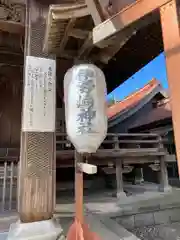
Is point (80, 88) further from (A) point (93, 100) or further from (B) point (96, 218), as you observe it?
(B) point (96, 218)

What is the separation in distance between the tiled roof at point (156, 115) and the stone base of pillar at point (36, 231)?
778 centimetres

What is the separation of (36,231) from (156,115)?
352 inches

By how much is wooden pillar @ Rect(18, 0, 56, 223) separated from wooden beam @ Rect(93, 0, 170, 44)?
144 centimetres

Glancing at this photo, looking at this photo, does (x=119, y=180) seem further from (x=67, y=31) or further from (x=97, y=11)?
(x=97, y=11)

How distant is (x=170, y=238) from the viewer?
521cm

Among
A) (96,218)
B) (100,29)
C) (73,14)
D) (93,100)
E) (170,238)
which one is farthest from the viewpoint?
(170,238)

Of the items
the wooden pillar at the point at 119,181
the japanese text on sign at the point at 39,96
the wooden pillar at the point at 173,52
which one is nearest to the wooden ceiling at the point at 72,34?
the japanese text on sign at the point at 39,96

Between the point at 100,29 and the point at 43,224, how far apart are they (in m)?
2.74

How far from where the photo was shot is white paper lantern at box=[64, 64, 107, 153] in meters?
2.44

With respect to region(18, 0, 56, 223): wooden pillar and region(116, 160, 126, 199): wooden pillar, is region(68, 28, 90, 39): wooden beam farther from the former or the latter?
region(116, 160, 126, 199): wooden pillar

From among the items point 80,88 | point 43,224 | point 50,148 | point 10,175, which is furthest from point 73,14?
point 10,175

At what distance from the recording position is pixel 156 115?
35.0 ft

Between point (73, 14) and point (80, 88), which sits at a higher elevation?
point (73, 14)

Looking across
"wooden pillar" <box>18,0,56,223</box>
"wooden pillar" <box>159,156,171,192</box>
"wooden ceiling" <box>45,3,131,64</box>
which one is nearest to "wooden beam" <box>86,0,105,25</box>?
"wooden ceiling" <box>45,3,131,64</box>
